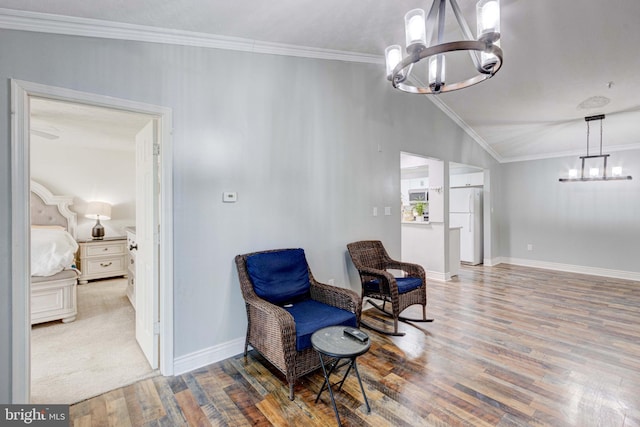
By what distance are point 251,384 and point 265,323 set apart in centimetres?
45

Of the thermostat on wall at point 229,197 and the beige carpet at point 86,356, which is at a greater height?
the thermostat on wall at point 229,197

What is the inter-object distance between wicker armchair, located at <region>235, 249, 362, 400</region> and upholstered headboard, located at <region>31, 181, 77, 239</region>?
428cm

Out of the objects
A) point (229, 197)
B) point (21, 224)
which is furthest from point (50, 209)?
point (229, 197)

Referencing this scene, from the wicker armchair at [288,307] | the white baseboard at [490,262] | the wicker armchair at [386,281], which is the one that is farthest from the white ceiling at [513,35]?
the white baseboard at [490,262]

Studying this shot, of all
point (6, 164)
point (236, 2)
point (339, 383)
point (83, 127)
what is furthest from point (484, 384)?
point (83, 127)

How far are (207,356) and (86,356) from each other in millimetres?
1109

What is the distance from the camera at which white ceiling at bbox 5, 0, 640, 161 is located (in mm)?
2014

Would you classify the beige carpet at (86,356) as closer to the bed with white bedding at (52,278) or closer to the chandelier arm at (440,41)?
the bed with white bedding at (52,278)

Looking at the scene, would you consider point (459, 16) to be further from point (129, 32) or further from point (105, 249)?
point (105, 249)

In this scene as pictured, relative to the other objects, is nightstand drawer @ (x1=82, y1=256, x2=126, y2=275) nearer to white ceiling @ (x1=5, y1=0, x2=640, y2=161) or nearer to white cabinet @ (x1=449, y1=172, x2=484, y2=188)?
white ceiling @ (x1=5, y1=0, x2=640, y2=161)

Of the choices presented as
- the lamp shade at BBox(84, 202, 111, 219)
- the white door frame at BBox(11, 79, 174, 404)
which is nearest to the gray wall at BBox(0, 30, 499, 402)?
the white door frame at BBox(11, 79, 174, 404)

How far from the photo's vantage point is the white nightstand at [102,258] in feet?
15.8

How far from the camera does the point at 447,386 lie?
2109mm

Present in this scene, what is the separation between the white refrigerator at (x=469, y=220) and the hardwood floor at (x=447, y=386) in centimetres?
297
